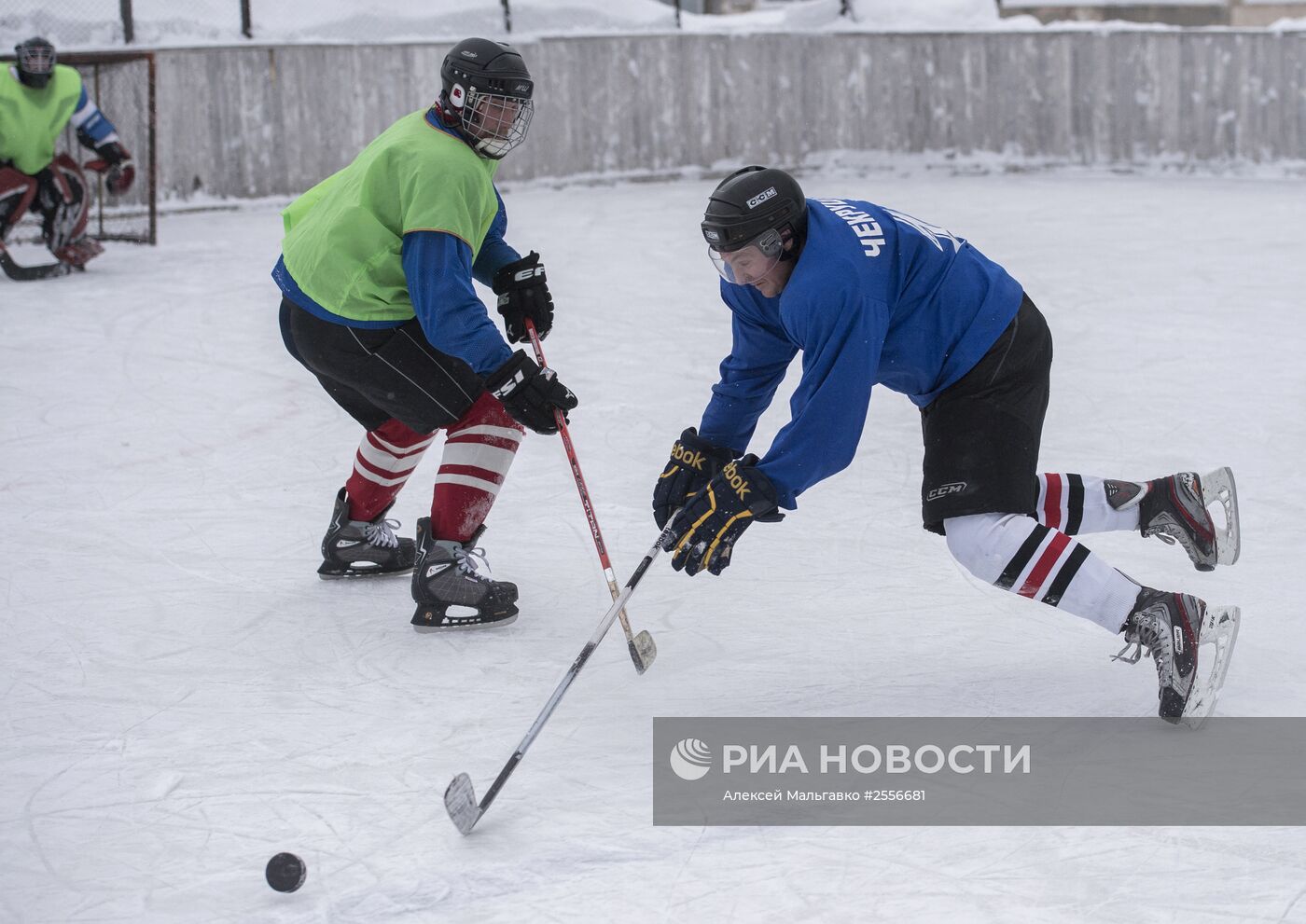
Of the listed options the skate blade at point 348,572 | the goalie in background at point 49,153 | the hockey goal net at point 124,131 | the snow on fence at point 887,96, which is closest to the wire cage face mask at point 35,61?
the goalie in background at point 49,153

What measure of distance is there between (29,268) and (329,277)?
452 centimetres

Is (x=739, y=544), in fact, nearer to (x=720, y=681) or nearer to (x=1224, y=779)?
(x=720, y=681)

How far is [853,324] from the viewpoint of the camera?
2.25 m

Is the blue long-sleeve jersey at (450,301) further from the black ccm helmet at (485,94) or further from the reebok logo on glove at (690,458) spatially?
the reebok logo on glove at (690,458)

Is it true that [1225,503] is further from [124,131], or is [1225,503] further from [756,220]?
[124,131]

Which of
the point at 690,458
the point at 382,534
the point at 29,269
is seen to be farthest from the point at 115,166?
the point at 690,458

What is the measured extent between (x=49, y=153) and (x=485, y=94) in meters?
4.68

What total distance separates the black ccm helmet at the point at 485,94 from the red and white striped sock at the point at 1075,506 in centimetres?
121

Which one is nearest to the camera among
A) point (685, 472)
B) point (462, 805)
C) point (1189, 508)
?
point (462, 805)

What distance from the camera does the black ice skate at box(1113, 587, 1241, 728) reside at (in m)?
2.30

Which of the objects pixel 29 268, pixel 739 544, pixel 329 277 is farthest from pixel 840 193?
pixel 329 277

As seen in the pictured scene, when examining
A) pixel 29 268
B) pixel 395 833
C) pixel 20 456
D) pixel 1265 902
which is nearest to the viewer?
pixel 1265 902

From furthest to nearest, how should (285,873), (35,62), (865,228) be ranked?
(35,62) → (865,228) → (285,873)

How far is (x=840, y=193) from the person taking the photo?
9281mm
